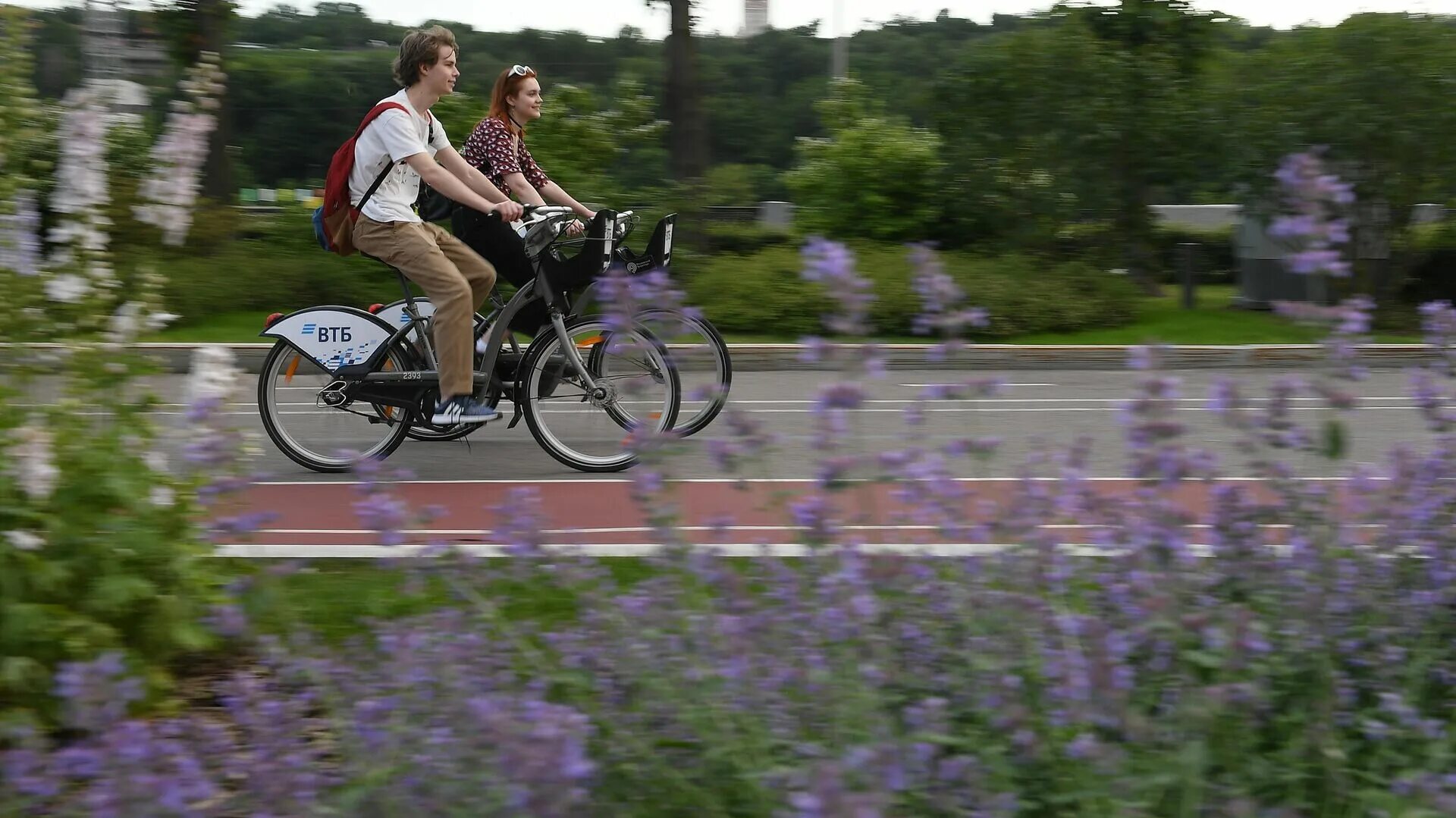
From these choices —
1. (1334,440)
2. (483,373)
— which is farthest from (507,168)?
(1334,440)

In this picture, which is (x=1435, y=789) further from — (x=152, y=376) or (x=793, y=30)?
(x=793, y=30)

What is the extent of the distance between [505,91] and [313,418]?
174cm

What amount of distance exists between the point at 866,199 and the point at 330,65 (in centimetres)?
1688

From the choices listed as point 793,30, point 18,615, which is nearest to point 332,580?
point 18,615

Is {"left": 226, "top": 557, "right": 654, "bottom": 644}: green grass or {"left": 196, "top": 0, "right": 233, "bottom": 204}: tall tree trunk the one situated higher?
{"left": 196, "top": 0, "right": 233, "bottom": 204}: tall tree trunk

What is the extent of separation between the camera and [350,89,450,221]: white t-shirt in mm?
6805

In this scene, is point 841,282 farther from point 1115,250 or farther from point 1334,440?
point 1115,250

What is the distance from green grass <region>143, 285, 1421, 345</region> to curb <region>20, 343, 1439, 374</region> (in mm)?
320

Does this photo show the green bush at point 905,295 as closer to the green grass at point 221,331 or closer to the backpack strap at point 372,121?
the green grass at point 221,331

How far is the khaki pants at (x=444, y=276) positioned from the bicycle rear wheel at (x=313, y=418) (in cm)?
49

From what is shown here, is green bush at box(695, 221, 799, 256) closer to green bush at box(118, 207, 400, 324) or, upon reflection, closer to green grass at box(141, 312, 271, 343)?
green bush at box(118, 207, 400, 324)

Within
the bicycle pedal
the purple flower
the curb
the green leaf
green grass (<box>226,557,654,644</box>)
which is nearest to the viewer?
the purple flower

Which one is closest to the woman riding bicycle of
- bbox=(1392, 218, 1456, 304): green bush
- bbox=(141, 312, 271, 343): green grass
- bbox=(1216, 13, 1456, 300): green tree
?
bbox=(141, 312, 271, 343): green grass

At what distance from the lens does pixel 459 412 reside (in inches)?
292
